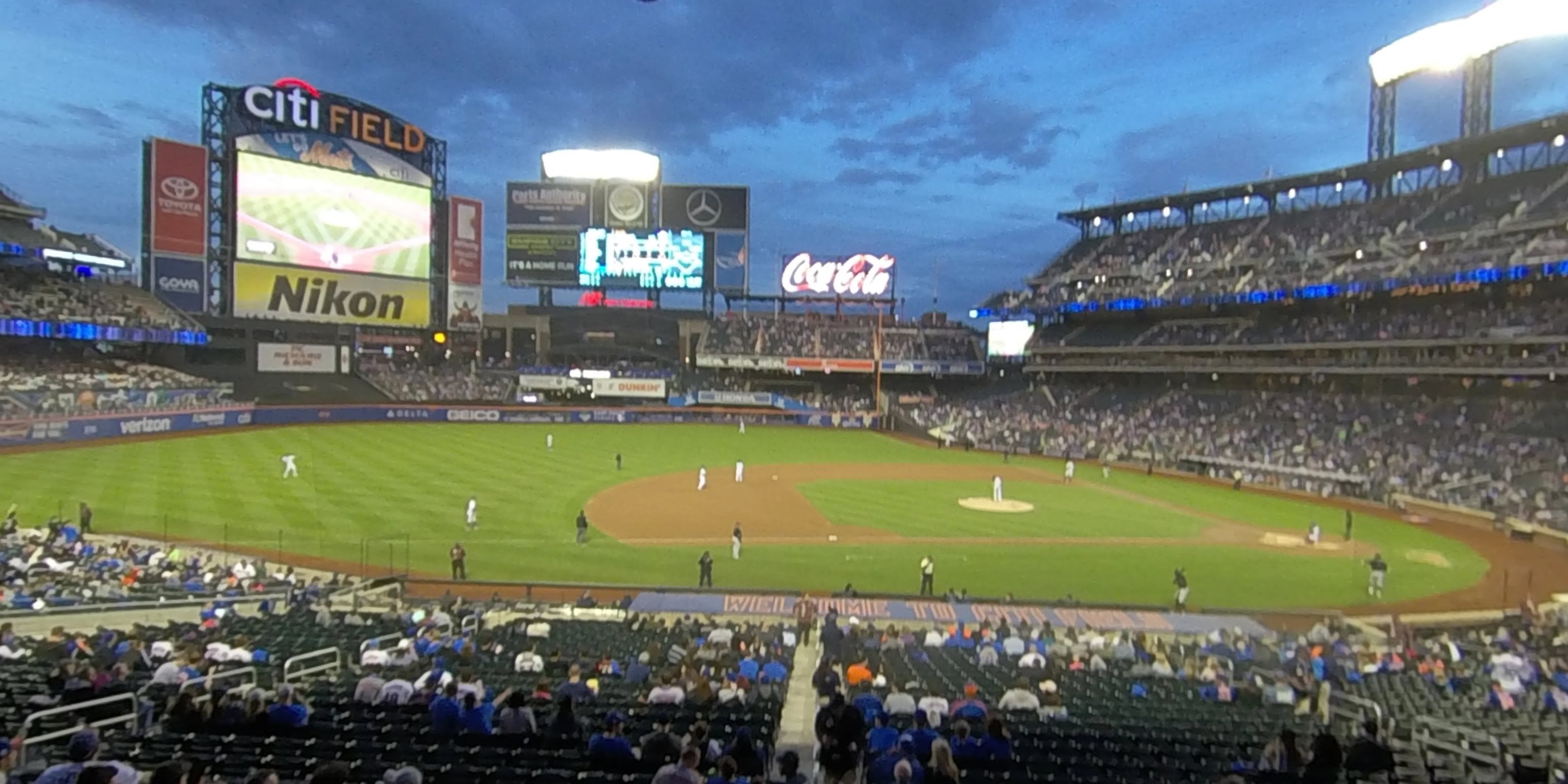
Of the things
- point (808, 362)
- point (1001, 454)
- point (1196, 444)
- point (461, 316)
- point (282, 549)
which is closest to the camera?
point (282, 549)

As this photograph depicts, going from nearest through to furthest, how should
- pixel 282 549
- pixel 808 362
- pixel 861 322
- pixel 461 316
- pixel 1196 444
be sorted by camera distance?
pixel 282 549, pixel 1196 444, pixel 461 316, pixel 808 362, pixel 861 322

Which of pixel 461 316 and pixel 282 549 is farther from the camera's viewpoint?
pixel 461 316

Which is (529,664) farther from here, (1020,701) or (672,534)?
(672,534)

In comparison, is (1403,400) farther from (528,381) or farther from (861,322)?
(528,381)

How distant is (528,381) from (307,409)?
779 inches

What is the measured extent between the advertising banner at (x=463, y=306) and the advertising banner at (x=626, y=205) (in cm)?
1190

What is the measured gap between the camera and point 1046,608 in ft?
63.4

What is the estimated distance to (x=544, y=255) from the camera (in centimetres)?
7594

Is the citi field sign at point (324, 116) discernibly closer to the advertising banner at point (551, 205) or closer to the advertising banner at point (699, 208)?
the advertising banner at point (551, 205)

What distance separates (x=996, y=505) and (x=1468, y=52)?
37.7 m

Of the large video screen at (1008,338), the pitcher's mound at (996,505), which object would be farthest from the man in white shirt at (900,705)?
the large video screen at (1008,338)

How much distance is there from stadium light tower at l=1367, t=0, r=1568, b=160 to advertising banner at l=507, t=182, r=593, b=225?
57368mm

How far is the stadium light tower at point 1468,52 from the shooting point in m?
42.7

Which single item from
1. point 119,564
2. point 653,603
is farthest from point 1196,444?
point 119,564
